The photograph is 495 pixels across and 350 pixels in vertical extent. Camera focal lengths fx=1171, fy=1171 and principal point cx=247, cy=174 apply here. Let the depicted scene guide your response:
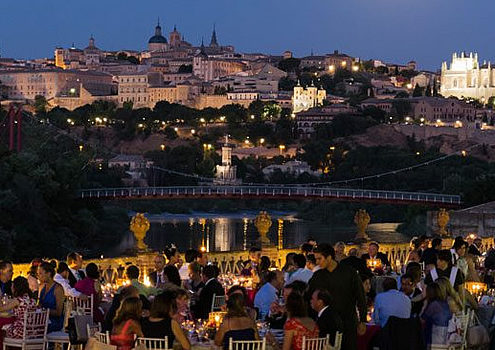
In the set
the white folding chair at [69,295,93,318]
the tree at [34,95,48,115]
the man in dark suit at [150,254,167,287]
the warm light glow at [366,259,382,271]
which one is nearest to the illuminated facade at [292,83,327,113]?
the tree at [34,95,48,115]

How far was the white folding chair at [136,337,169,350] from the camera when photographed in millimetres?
6344

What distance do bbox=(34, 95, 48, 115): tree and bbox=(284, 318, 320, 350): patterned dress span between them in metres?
86.9

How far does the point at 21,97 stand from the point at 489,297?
105 meters

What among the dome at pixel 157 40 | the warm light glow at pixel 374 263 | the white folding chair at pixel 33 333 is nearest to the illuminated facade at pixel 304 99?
the dome at pixel 157 40

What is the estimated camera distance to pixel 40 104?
99.7m

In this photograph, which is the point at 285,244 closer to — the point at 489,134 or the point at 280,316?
the point at 280,316

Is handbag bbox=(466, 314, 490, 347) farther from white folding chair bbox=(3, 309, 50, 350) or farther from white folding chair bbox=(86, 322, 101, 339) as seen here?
white folding chair bbox=(3, 309, 50, 350)

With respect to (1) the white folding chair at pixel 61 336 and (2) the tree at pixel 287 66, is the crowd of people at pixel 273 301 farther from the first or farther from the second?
(2) the tree at pixel 287 66

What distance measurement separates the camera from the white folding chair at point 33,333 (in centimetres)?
749

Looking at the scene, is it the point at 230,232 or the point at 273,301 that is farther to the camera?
the point at 230,232

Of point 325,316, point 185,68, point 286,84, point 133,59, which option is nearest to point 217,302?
point 325,316

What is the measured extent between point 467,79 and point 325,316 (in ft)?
358

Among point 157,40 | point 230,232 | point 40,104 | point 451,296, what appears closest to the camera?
point 451,296

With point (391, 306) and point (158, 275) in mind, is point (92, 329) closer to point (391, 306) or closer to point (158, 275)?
point (391, 306)
